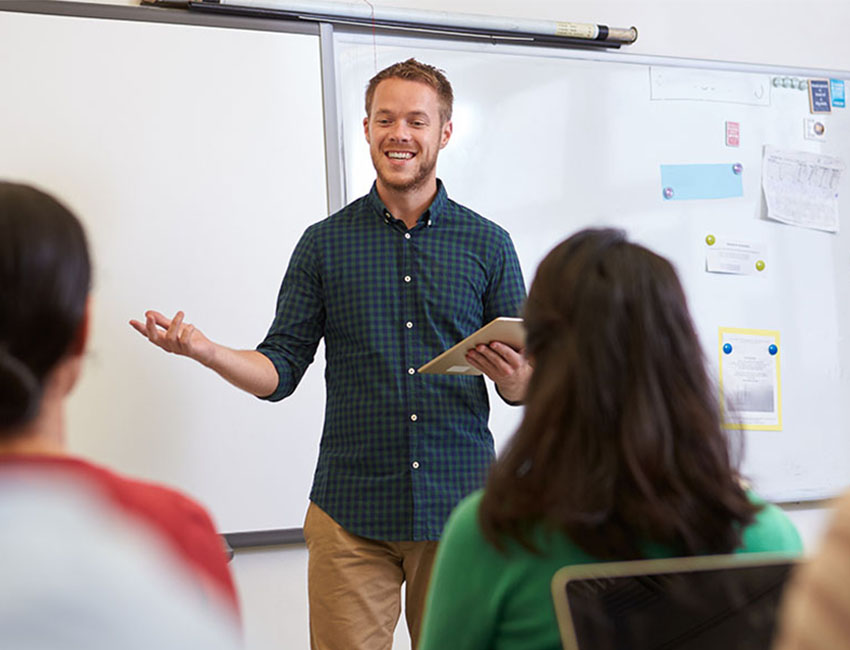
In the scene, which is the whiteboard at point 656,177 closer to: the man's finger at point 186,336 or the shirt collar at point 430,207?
the shirt collar at point 430,207

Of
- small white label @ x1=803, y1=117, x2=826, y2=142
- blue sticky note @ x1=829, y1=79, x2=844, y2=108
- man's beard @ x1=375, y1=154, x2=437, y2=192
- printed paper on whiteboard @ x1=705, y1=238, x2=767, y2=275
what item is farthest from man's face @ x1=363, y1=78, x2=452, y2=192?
blue sticky note @ x1=829, y1=79, x2=844, y2=108

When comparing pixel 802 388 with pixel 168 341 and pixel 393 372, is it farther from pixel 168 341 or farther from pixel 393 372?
pixel 168 341

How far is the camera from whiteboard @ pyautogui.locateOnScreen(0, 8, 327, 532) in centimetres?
259

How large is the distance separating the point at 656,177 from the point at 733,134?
33 cm

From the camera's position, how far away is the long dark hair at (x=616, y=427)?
38.8 inches

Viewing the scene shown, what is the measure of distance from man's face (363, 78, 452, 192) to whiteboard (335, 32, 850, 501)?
51cm

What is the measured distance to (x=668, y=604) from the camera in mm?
817

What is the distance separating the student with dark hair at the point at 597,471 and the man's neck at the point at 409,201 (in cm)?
134

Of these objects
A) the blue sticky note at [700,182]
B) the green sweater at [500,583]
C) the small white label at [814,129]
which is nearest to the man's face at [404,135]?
the blue sticky note at [700,182]

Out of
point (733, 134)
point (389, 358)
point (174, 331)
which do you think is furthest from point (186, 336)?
point (733, 134)

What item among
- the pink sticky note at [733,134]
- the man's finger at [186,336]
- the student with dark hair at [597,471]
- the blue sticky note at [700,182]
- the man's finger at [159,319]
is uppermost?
the pink sticky note at [733,134]

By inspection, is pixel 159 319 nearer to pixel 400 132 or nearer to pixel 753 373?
pixel 400 132

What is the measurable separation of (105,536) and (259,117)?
84.4 inches

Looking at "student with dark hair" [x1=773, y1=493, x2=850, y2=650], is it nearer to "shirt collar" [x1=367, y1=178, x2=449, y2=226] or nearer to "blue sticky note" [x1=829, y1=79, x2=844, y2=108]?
"shirt collar" [x1=367, y1=178, x2=449, y2=226]
